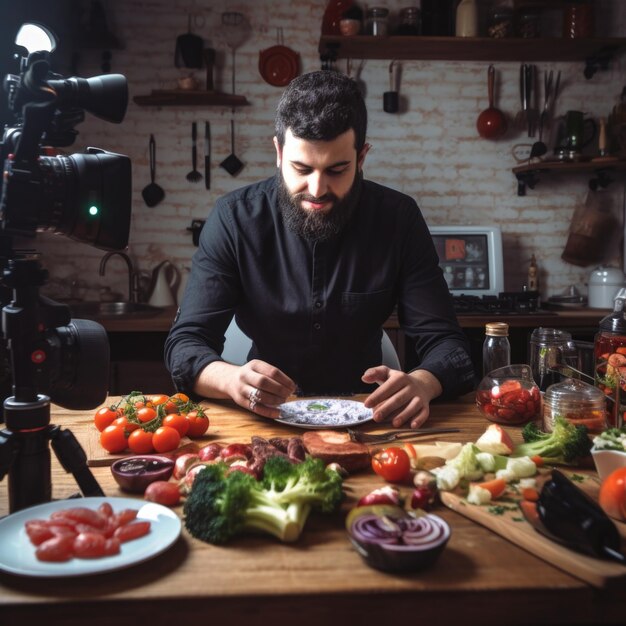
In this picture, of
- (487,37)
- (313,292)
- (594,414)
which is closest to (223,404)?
(313,292)

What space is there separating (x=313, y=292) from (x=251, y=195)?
419 millimetres

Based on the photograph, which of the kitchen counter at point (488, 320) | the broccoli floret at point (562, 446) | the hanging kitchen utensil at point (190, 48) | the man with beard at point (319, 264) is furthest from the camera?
the hanging kitchen utensil at point (190, 48)

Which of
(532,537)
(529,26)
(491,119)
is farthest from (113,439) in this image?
(529,26)

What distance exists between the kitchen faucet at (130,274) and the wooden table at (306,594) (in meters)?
3.34

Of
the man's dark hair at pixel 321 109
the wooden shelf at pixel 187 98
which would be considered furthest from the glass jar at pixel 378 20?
the man's dark hair at pixel 321 109

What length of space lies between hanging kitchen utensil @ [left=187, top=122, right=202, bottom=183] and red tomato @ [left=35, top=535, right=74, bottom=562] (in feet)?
11.5

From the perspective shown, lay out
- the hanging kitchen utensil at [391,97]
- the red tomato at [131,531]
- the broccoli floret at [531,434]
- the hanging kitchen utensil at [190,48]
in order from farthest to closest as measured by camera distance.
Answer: the hanging kitchen utensil at [391,97], the hanging kitchen utensil at [190,48], the broccoli floret at [531,434], the red tomato at [131,531]

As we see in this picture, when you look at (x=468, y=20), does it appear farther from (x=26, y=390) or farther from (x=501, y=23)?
(x=26, y=390)

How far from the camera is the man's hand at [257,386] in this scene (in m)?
1.63

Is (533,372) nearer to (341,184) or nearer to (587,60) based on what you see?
(341,184)

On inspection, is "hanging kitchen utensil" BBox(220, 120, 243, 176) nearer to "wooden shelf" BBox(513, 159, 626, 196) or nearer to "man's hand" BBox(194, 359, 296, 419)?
"wooden shelf" BBox(513, 159, 626, 196)

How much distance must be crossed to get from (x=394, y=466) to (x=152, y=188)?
131 inches

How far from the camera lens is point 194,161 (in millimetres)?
4238

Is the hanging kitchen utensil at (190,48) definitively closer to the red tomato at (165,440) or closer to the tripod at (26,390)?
the red tomato at (165,440)
